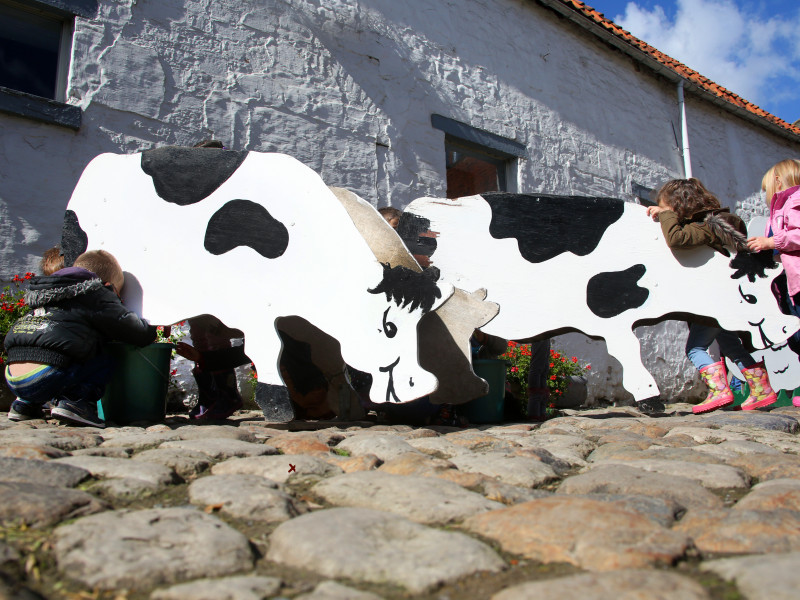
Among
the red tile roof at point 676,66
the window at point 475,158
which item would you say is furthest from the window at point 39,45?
the red tile roof at point 676,66

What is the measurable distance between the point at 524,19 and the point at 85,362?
20.5 feet

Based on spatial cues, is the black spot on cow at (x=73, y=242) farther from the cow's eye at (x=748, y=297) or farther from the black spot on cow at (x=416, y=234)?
the cow's eye at (x=748, y=297)

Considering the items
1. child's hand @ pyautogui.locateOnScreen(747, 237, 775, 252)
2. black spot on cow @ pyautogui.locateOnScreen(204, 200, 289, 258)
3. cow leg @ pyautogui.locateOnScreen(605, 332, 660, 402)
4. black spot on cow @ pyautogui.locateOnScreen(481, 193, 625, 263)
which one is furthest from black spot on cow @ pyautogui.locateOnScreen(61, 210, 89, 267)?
child's hand @ pyautogui.locateOnScreen(747, 237, 775, 252)

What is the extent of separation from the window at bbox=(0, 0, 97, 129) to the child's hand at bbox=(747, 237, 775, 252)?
172 inches

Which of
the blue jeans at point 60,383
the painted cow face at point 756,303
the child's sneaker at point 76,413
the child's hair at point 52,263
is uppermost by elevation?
the child's hair at point 52,263

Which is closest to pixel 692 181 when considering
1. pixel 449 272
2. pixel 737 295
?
pixel 737 295

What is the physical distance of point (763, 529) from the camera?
1.16m

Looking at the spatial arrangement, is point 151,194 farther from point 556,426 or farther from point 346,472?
point 556,426

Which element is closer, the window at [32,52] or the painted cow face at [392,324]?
the painted cow face at [392,324]

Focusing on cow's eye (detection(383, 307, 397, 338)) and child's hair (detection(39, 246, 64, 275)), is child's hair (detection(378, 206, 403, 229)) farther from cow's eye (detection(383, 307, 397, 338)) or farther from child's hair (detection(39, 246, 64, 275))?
child's hair (detection(39, 246, 64, 275))

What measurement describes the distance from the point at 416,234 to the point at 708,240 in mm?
1658

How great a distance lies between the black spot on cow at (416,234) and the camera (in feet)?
11.6

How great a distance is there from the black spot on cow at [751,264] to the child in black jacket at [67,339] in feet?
10.7

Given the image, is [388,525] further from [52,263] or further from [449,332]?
[52,263]
